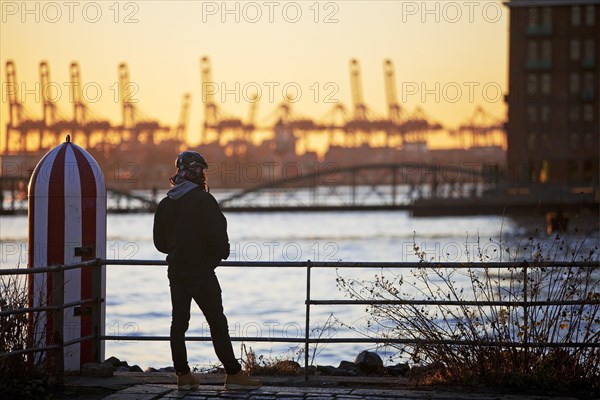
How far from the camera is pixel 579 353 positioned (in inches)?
415

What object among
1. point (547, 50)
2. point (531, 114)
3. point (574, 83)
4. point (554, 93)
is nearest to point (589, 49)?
point (574, 83)

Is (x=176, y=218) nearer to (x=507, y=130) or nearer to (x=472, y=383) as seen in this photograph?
(x=472, y=383)

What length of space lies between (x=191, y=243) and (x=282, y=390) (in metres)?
1.36

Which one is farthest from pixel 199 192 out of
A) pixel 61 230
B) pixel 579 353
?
pixel 579 353

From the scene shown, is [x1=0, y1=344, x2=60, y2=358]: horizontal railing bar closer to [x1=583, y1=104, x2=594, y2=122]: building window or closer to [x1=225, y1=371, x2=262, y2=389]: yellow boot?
[x1=225, y1=371, x2=262, y2=389]: yellow boot

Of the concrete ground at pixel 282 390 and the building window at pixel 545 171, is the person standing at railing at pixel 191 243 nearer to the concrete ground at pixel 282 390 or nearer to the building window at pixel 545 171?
the concrete ground at pixel 282 390

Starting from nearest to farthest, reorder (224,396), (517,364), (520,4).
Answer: (224,396) → (517,364) → (520,4)

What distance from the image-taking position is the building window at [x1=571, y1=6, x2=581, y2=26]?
103625 mm

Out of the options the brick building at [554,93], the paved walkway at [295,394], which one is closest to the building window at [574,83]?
the brick building at [554,93]

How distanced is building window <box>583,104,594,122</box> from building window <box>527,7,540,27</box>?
7744mm

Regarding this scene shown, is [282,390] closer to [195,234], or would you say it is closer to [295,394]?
[295,394]

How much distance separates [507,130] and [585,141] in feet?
20.6

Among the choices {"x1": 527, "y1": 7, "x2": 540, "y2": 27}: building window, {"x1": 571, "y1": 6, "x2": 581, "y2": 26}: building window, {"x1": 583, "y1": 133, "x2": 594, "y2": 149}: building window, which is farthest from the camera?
{"x1": 571, "y1": 6, "x2": 581, "y2": 26}: building window

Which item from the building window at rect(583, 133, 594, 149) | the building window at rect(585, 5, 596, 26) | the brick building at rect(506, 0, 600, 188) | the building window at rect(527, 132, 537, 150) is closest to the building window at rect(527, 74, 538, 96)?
the brick building at rect(506, 0, 600, 188)
